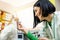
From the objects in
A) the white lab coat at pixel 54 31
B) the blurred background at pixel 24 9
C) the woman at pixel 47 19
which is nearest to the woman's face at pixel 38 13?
the woman at pixel 47 19

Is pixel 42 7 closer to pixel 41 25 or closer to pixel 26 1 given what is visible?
pixel 41 25

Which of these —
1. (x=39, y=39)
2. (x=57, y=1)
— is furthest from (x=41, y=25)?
(x=57, y=1)

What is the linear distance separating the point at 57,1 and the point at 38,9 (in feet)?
2.03

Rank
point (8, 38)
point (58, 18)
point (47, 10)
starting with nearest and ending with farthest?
point (8, 38)
point (58, 18)
point (47, 10)

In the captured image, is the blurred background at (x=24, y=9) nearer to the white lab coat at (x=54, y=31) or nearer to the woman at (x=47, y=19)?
the woman at (x=47, y=19)

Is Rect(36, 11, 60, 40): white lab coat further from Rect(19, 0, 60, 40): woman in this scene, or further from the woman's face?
the woman's face

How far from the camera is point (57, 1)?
185 centimetres

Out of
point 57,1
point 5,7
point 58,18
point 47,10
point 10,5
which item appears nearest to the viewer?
point 58,18

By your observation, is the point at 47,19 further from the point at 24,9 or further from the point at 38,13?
the point at 24,9

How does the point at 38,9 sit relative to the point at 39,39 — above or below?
above

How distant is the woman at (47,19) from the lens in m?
1.20

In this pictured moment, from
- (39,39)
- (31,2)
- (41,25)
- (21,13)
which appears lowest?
(39,39)

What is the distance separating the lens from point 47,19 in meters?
1.29

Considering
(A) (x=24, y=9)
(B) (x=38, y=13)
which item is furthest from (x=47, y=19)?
(A) (x=24, y=9)
